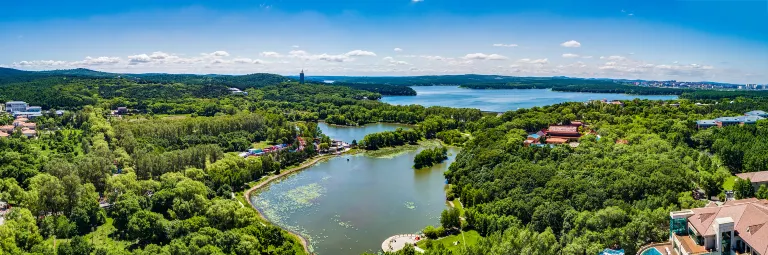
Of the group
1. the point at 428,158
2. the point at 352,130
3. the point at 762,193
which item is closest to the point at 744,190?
the point at 762,193

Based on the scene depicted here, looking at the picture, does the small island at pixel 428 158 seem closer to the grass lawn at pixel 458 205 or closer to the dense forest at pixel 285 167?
the dense forest at pixel 285 167

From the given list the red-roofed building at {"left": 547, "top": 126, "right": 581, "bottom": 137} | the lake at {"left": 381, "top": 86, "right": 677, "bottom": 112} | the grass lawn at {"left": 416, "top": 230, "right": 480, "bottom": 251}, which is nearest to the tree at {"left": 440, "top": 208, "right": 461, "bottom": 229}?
the grass lawn at {"left": 416, "top": 230, "right": 480, "bottom": 251}

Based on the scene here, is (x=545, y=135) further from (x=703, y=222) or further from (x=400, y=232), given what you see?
(x=703, y=222)

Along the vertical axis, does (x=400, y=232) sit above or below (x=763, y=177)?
below

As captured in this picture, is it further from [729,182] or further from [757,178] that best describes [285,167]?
[757,178]

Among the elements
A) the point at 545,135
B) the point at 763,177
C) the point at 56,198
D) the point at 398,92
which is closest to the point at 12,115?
the point at 56,198

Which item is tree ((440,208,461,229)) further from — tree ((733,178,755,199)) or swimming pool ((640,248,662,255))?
tree ((733,178,755,199))
